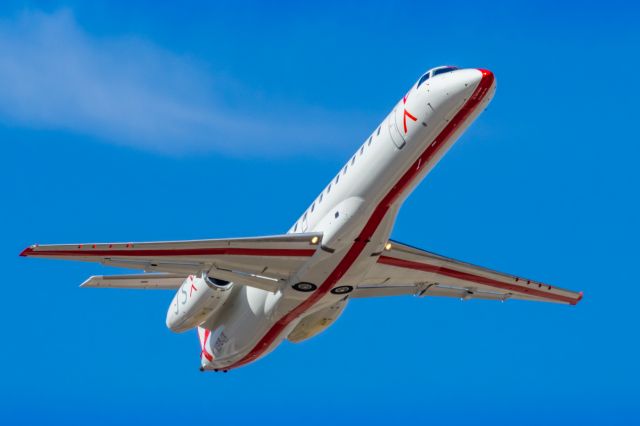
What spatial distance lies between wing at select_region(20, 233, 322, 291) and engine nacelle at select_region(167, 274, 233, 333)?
2.06 m

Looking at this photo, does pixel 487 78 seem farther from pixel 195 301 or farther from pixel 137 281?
pixel 137 281

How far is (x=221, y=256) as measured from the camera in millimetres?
31312

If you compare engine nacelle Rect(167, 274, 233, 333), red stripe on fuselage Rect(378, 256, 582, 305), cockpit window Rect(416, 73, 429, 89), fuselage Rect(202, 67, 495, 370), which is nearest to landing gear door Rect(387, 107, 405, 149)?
fuselage Rect(202, 67, 495, 370)

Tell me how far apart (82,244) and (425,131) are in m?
9.84

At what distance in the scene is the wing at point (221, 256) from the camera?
30094mm

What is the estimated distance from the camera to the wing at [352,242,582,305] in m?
33.3

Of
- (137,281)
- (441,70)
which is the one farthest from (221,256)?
(441,70)

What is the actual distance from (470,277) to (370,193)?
7.68 meters

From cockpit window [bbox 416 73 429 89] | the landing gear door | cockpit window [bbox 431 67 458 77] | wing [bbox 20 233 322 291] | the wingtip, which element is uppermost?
cockpit window [bbox 431 67 458 77]

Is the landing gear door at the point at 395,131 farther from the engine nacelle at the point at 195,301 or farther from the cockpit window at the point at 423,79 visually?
the engine nacelle at the point at 195,301

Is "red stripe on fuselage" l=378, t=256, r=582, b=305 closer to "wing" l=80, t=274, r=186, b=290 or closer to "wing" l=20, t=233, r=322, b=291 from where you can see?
"wing" l=20, t=233, r=322, b=291

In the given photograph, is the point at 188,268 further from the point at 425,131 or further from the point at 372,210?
the point at 425,131

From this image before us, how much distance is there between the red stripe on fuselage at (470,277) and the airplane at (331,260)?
0.16 ft

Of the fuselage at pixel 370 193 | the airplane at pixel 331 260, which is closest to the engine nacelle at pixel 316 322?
the airplane at pixel 331 260
